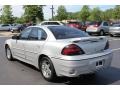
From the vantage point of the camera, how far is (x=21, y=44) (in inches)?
312

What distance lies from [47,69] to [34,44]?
3.15ft

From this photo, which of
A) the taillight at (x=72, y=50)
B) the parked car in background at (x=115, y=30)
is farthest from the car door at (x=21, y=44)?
the parked car in background at (x=115, y=30)

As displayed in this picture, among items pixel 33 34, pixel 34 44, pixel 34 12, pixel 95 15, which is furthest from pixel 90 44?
pixel 95 15

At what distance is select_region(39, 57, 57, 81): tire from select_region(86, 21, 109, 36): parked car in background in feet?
61.3

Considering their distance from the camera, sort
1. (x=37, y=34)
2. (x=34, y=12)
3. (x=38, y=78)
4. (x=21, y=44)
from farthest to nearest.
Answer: (x=34, y=12)
(x=21, y=44)
(x=37, y=34)
(x=38, y=78)

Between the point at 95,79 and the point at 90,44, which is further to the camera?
the point at 95,79

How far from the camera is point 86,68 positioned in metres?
5.79

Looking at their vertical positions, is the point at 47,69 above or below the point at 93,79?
above

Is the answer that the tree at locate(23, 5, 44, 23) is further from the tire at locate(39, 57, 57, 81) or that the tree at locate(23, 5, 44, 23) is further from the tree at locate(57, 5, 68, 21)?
the tire at locate(39, 57, 57, 81)

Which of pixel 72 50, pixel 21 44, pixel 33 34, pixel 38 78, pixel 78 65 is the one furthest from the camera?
pixel 21 44

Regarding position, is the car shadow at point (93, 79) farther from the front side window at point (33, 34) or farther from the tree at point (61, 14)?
the tree at point (61, 14)

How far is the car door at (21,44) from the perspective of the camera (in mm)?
7782

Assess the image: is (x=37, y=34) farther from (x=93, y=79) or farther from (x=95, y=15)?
(x=95, y=15)

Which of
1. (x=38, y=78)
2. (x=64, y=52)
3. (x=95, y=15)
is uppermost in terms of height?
(x=64, y=52)
